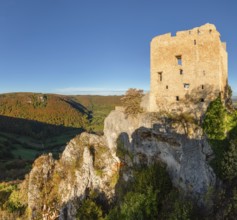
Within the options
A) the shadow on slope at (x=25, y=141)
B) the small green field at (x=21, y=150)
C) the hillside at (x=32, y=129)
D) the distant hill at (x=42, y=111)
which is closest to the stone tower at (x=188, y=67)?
the small green field at (x=21, y=150)

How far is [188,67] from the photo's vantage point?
27.3 m

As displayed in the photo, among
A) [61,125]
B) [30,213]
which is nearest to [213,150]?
[30,213]

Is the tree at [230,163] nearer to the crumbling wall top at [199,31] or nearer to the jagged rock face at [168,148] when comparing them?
the jagged rock face at [168,148]

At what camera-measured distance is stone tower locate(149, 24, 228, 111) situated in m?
26.2

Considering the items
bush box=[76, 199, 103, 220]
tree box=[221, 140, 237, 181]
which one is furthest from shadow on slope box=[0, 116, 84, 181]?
tree box=[221, 140, 237, 181]

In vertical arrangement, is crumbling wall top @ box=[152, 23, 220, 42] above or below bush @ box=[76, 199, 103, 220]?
above

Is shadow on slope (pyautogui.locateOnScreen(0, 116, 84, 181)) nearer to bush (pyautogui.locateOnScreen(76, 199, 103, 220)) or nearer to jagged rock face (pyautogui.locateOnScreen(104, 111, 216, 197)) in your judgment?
bush (pyautogui.locateOnScreen(76, 199, 103, 220))

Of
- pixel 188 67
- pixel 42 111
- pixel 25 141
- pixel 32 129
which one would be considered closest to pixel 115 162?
pixel 188 67

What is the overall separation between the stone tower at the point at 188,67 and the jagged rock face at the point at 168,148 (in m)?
3.14

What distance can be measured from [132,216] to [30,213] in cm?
1790

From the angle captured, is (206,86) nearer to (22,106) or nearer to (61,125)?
(61,125)

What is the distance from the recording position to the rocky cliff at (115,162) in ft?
75.9

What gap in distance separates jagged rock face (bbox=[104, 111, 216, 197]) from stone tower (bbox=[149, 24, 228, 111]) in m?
3.14

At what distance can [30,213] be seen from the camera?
112 ft
